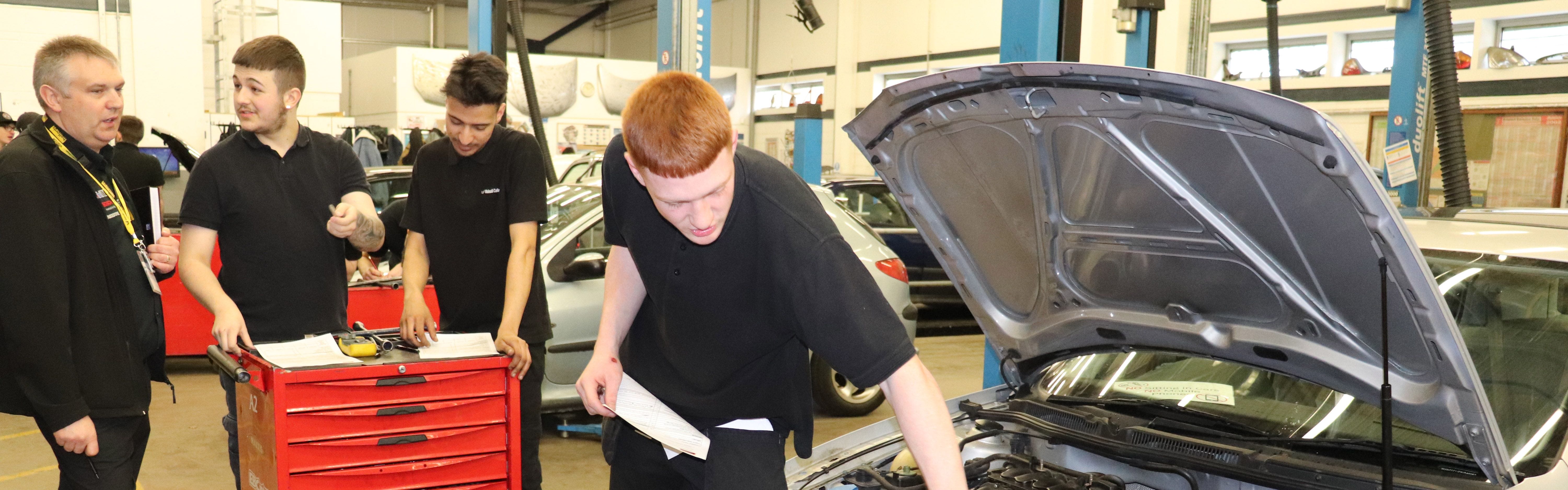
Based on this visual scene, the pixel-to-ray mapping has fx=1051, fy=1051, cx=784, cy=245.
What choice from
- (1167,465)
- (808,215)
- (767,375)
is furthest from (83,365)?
(1167,465)

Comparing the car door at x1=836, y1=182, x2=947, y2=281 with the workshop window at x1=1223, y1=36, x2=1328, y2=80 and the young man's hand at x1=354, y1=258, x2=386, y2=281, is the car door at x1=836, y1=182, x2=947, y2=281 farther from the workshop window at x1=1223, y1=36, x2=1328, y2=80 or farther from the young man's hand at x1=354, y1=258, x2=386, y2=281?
the workshop window at x1=1223, y1=36, x2=1328, y2=80

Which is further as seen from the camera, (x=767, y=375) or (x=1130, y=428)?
(x=1130, y=428)

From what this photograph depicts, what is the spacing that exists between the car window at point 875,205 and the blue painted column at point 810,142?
283 millimetres

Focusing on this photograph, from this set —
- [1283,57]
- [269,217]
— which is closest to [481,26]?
[269,217]

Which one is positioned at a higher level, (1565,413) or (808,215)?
(808,215)

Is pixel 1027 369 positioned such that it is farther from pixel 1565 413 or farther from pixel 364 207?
pixel 364 207

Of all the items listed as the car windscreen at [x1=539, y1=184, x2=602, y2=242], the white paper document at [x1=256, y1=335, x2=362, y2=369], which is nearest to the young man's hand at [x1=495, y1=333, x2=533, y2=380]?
the white paper document at [x1=256, y1=335, x2=362, y2=369]

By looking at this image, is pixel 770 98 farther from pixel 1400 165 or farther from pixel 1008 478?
pixel 1008 478

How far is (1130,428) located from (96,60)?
240cm

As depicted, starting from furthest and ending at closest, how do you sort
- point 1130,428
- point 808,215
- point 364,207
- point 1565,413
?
point 364,207 → point 1130,428 → point 1565,413 → point 808,215

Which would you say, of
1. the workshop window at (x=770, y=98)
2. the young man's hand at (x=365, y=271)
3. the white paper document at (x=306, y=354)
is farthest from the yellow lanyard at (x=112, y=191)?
the workshop window at (x=770, y=98)

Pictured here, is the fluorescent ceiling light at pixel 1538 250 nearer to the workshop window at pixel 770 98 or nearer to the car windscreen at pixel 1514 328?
the car windscreen at pixel 1514 328

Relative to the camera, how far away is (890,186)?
2211 mm

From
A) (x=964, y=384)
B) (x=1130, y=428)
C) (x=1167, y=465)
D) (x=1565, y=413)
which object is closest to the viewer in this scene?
(x=1565, y=413)
